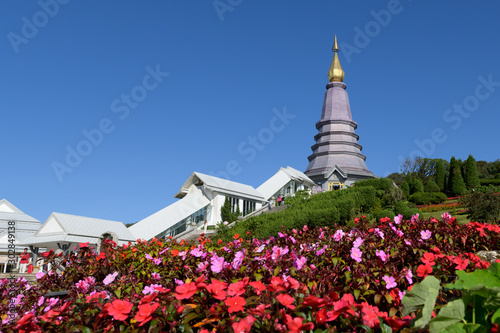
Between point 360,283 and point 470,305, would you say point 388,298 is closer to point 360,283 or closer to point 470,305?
point 360,283

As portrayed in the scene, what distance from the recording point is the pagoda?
37969 mm

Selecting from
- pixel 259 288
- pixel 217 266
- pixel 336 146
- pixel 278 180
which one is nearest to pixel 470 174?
pixel 336 146

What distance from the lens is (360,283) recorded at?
8.98 ft

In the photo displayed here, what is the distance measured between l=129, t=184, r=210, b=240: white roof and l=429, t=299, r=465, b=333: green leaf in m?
22.1

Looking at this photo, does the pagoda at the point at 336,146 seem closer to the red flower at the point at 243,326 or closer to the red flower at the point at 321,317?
the red flower at the point at 321,317

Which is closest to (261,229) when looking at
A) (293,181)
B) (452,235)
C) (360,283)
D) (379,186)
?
(452,235)

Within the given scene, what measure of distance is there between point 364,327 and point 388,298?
829mm

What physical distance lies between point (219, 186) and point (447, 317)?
26.6 metres

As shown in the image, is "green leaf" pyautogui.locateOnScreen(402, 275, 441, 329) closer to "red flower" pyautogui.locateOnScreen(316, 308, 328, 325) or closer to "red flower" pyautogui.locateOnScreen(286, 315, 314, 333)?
"red flower" pyautogui.locateOnScreen(316, 308, 328, 325)

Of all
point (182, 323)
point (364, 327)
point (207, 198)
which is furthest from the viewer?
point (207, 198)

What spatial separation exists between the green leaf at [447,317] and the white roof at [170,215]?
2211 centimetres

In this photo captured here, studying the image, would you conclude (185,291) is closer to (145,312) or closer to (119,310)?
(145,312)

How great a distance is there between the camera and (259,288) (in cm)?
212

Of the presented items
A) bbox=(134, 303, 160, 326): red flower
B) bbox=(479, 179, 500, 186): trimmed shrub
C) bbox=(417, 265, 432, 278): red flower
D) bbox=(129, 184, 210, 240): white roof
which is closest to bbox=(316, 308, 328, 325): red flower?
bbox=(134, 303, 160, 326): red flower
